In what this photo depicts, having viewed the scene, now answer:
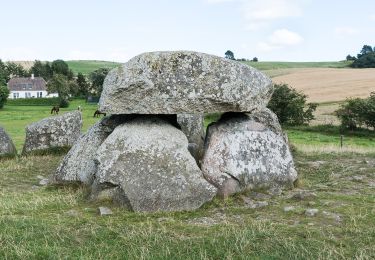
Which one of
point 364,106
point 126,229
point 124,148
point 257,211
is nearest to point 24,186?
point 124,148

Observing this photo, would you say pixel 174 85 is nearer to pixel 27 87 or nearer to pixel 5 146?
pixel 5 146

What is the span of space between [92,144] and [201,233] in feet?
19.9

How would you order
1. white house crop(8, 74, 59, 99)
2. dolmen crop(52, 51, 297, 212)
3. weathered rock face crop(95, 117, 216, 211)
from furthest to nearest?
1. white house crop(8, 74, 59, 99)
2. dolmen crop(52, 51, 297, 212)
3. weathered rock face crop(95, 117, 216, 211)

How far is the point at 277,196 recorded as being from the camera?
11.6m

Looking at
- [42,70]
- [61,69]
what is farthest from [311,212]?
[42,70]

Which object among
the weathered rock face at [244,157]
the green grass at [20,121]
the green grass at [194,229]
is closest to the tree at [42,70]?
the green grass at [20,121]

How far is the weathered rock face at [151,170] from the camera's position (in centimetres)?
1052

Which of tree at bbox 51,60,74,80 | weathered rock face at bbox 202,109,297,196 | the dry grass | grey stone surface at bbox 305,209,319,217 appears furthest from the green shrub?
grey stone surface at bbox 305,209,319,217

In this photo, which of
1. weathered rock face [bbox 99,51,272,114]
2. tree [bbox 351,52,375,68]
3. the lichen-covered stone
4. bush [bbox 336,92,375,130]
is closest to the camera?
weathered rock face [bbox 99,51,272,114]

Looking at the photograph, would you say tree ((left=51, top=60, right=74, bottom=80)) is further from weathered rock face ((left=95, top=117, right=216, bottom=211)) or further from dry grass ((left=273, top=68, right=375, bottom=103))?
weathered rock face ((left=95, top=117, right=216, bottom=211))

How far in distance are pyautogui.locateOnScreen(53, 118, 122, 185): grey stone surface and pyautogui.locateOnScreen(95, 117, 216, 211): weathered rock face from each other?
142cm

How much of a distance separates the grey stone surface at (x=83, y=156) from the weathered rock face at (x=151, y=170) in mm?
1420

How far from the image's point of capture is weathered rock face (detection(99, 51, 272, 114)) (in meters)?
12.1

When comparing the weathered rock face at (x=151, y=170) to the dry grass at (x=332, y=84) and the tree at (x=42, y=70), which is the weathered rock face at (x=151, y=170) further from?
the tree at (x=42, y=70)
